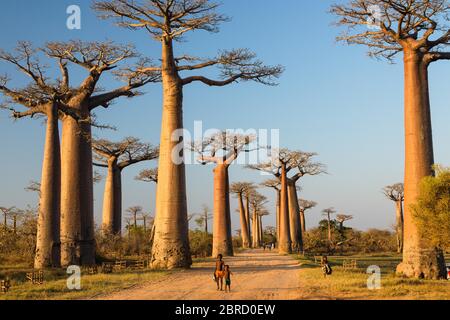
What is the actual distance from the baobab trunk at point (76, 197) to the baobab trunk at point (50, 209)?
1513mm

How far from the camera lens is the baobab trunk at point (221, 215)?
27.5m

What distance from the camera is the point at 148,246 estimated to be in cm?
2788

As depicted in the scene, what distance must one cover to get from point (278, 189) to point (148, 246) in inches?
587

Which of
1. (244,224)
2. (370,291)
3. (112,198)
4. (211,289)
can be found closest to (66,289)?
(211,289)

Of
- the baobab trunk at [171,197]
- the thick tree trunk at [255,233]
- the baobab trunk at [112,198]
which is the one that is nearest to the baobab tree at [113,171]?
the baobab trunk at [112,198]

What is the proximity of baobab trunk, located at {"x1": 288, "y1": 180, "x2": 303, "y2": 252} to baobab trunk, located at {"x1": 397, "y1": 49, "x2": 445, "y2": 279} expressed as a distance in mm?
20493

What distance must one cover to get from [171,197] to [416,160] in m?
6.87

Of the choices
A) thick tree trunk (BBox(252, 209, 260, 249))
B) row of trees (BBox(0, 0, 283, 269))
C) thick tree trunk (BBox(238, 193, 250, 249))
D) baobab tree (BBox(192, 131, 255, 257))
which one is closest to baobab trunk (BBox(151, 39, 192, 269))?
row of trees (BBox(0, 0, 283, 269))

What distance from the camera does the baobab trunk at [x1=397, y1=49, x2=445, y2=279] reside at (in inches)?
523

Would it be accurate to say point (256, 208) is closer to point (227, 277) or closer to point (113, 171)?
point (113, 171)

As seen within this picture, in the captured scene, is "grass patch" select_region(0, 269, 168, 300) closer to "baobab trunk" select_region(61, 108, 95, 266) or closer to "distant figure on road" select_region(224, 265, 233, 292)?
"distant figure on road" select_region(224, 265, 233, 292)
